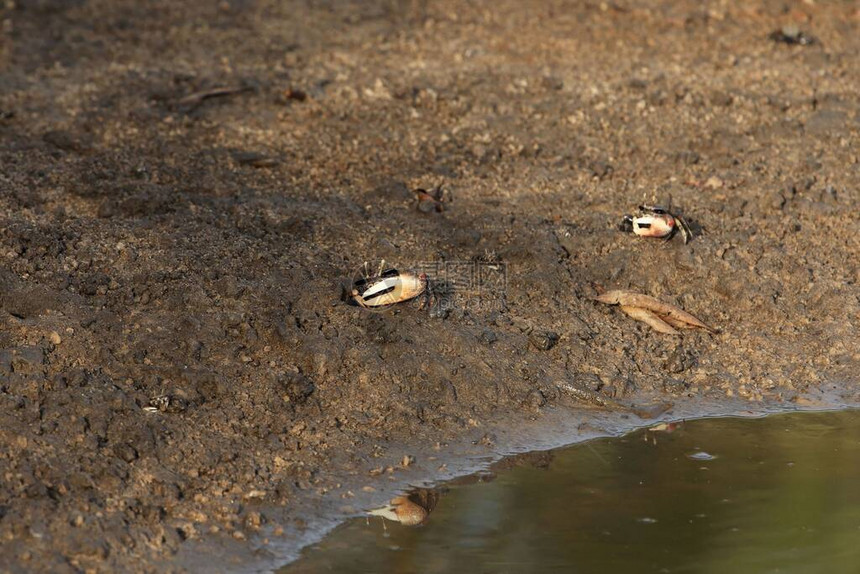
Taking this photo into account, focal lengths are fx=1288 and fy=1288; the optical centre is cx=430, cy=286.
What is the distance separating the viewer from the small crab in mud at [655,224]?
270 inches

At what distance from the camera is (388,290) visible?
6168 mm

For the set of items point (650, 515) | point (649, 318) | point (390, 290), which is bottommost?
point (650, 515)

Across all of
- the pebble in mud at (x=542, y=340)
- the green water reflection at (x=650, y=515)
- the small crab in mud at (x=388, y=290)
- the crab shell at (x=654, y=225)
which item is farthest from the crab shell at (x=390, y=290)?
the crab shell at (x=654, y=225)

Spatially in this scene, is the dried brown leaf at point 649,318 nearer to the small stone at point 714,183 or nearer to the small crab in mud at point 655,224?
the small crab in mud at point 655,224

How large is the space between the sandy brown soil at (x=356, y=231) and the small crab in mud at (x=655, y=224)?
75mm

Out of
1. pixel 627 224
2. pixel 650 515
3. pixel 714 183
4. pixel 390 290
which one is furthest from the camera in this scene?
pixel 714 183

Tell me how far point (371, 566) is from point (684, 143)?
4.20m

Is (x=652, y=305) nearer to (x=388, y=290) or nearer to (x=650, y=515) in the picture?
(x=388, y=290)

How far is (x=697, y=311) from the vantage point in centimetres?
666

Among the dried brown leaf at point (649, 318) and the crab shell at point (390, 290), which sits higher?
the crab shell at point (390, 290)

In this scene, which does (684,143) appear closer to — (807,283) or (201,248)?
(807,283)

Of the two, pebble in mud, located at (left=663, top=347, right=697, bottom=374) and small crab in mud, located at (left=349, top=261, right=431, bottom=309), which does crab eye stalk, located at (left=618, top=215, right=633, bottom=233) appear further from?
small crab in mud, located at (left=349, top=261, right=431, bottom=309)

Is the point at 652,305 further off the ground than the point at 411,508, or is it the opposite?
the point at 652,305

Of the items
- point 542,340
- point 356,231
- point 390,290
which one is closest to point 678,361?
point 542,340
